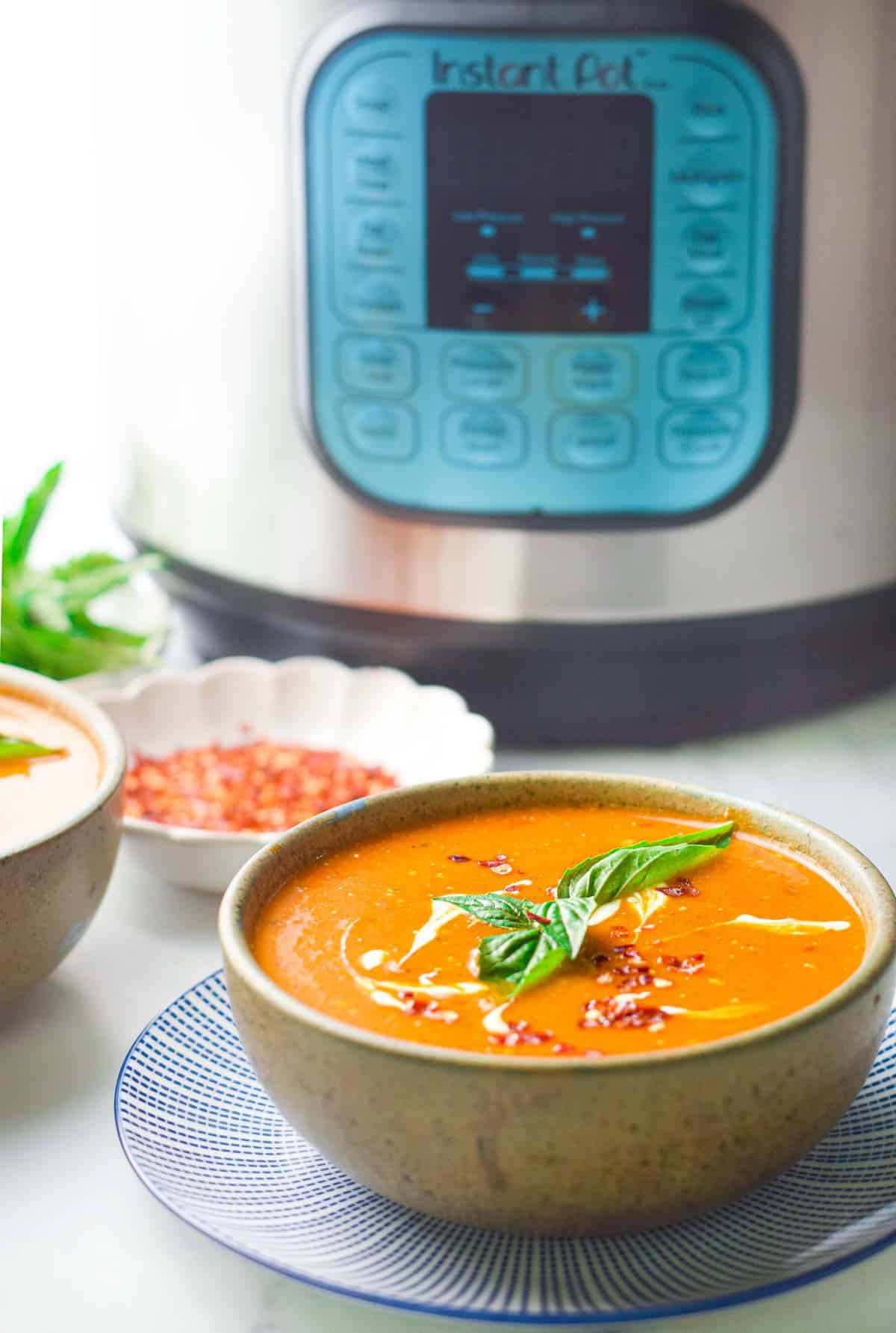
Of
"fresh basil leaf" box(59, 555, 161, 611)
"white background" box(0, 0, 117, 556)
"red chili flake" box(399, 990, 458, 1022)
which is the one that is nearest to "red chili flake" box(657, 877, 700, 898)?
"red chili flake" box(399, 990, 458, 1022)

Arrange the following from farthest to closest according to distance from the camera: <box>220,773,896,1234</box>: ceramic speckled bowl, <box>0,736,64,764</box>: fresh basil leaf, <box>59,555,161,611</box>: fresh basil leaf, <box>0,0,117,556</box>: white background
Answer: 1. <box>0,0,117,556</box>: white background
2. <box>59,555,161,611</box>: fresh basil leaf
3. <box>0,736,64,764</box>: fresh basil leaf
4. <box>220,773,896,1234</box>: ceramic speckled bowl

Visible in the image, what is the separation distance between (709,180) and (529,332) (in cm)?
11

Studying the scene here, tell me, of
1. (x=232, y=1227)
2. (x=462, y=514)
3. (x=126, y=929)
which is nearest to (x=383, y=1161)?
(x=232, y=1227)

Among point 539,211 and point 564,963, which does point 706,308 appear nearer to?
point 539,211

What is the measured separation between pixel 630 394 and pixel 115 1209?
1.47 ft

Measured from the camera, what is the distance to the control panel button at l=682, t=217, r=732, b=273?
81 cm

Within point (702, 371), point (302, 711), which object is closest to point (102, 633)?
point (302, 711)

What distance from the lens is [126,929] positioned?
0.75 m

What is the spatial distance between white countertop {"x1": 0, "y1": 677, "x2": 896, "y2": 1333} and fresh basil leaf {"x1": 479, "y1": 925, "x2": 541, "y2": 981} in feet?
0.33

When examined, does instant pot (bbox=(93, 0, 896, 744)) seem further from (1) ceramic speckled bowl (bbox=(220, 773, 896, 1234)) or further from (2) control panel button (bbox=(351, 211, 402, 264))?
(1) ceramic speckled bowl (bbox=(220, 773, 896, 1234))

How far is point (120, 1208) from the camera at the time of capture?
560 mm

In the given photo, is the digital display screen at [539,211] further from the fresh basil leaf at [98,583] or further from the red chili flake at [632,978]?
the red chili flake at [632,978]

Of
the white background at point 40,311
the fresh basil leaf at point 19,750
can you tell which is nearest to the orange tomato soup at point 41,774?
the fresh basil leaf at point 19,750

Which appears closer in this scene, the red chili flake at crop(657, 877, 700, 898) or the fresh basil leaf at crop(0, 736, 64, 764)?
the red chili flake at crop(657, 877, 700, 898)
